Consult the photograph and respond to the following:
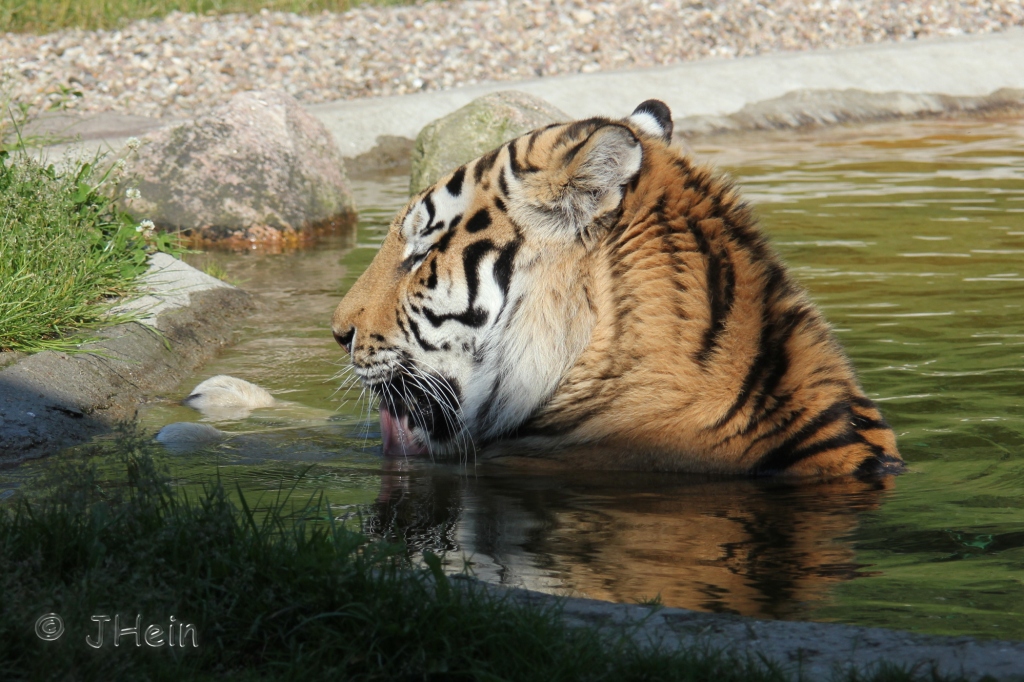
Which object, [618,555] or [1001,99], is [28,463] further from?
[1001,99]

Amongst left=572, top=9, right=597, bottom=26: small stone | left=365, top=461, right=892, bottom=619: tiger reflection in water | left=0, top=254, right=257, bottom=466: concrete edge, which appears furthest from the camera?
left=572, top=9, right=597, bottom=26: small stone

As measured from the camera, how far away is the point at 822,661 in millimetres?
2367

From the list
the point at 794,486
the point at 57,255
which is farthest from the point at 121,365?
the point at 794,486

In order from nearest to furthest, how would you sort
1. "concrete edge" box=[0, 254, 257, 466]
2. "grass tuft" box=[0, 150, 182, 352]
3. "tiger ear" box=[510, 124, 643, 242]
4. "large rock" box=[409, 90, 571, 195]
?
"tiger ear" box=[510, 124, 643, 242] → "concrete edge" box=[0, 254, 257, 466] → "grass tuft" box=[0, 150, 182, 352] → "large rock" box=[409, 90, 571, 195]

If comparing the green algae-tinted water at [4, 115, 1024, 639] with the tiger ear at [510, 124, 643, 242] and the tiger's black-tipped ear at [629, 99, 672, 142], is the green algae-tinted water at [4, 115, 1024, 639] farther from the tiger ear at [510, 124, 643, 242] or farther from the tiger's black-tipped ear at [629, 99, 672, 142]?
the tiger's black-tipped ear at [629, 99, 672, 142]

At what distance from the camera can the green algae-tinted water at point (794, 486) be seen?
3.04 metres

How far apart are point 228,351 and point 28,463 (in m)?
1.91

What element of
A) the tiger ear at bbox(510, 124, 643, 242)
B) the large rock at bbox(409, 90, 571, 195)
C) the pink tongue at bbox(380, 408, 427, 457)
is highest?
the tiger ear at bbox(510, 124, 643, 242)

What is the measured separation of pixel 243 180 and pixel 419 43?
6.33 meters

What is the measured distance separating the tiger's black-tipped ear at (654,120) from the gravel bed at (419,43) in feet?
29.9

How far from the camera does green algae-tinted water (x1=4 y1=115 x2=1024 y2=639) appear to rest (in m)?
3.04

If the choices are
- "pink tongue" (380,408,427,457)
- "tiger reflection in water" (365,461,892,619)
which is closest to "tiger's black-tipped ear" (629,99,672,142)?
"tiger reflection in water" (365,461,892,619)

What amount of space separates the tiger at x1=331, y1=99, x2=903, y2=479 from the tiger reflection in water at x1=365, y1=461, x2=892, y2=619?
9 centimetres

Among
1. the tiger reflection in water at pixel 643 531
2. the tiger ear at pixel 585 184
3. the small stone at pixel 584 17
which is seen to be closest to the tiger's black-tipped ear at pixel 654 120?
the tiger ear at pixel 585 184
